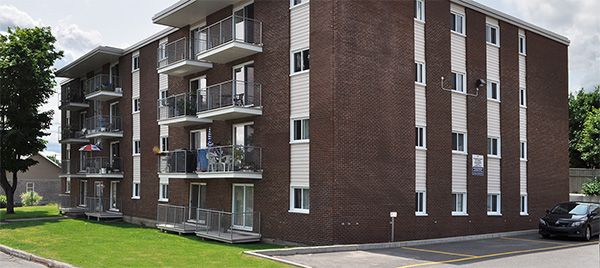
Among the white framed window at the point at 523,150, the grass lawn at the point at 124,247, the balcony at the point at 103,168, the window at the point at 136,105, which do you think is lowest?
the grass lawn at the point at 124,247

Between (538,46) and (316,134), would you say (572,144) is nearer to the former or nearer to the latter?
(538,46)

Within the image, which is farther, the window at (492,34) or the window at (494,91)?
the window at (492,34)

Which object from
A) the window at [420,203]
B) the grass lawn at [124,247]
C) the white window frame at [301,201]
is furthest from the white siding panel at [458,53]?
the grass lawn at [124,247]

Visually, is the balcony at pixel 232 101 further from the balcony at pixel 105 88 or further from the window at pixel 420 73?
the balcony at pixel 105 88

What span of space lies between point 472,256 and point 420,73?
7.47 metres

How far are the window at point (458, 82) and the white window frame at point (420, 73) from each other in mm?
2070

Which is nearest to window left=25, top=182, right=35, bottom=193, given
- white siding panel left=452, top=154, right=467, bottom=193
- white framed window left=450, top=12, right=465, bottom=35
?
white siding panel left=452, top=154, right=467, bottom=193

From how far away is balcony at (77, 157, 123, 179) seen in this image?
33219 mm


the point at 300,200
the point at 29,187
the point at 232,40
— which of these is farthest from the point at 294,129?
the point at 29,187

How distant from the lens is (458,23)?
950 inches

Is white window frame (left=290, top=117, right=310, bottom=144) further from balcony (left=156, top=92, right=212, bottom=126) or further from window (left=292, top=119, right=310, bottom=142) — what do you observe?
balcony (left=156, top=92, right=212, bottom=126)

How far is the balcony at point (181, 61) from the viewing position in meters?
25.0

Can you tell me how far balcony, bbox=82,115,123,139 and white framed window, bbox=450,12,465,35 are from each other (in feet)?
64.1

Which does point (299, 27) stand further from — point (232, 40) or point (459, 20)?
point (459, 20)
